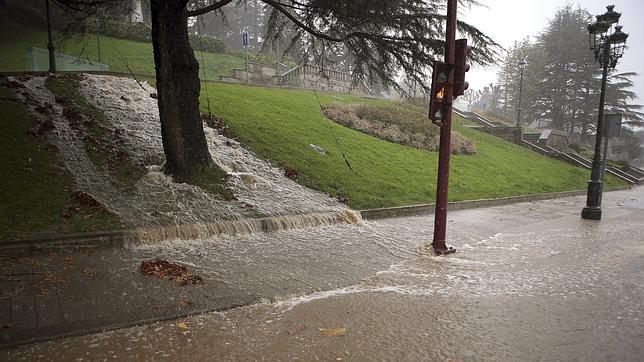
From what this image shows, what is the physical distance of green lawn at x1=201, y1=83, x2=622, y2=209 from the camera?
486 inches

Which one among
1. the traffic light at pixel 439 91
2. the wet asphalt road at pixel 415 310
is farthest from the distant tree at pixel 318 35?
the wet asphalt road at pixel 415 310

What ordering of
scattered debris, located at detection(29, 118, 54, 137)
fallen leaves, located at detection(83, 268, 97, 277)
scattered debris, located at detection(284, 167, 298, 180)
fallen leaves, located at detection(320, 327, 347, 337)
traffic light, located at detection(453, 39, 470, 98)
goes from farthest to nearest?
scattered debris, located at detection(284, 167, 298, 180)
scattered debris, located at detection(29, 118, 54, 137)
traffic light, located at detection(453, 39, 470, 98)
fallen leaves, located at detection(83, 268, 97, 277)
fallen leaves, located at detection(320, 327, 347, 337)

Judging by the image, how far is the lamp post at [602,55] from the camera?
1248cm

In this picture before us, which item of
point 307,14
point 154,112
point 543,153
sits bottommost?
point 543,153

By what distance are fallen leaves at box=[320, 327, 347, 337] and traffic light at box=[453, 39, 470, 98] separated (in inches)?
203


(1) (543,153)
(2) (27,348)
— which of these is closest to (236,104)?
(2) (27,348)

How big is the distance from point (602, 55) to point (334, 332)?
14.1 metres

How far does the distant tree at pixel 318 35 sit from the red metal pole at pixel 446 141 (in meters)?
1.68

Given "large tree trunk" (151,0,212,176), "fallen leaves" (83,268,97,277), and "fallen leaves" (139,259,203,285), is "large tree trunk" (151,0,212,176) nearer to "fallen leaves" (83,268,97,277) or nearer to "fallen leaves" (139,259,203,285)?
"fallen leaves" (139,259,203,285)

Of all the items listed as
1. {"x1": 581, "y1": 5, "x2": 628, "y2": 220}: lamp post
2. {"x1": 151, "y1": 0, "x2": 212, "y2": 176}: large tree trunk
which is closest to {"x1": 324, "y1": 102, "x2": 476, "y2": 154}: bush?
{"x1": 581, "y1": 5, "x2": 628, "y2": 220}: lamp post

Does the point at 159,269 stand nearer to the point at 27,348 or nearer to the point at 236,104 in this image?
the point at 27,348

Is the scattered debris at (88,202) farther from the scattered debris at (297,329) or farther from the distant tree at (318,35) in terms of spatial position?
the scattered debris at (297,329)

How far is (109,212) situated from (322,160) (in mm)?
7317

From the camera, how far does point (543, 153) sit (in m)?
30.9
